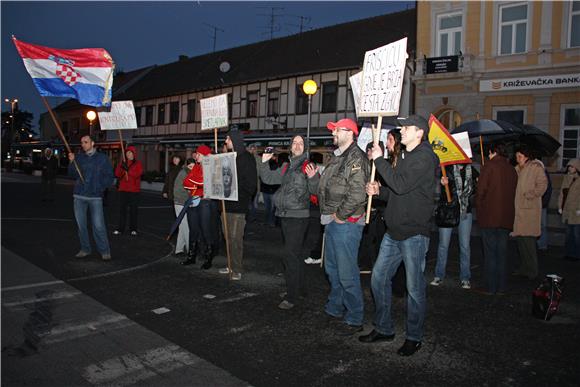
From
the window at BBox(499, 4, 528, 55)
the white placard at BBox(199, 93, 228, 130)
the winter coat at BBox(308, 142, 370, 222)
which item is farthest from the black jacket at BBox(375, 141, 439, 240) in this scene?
the window at BBox(499, 4, 528, 55)

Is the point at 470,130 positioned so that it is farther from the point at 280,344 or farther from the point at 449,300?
the point at 280,344

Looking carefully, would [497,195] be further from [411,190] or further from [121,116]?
[121,116]

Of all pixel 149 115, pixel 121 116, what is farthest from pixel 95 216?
pixel 149 115

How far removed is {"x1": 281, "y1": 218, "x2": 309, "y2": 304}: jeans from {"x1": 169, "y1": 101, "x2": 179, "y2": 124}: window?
3390 cm

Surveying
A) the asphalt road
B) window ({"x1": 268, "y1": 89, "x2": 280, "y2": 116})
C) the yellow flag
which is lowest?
Result: the asphalt road

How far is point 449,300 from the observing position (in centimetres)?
602

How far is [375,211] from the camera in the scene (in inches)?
268

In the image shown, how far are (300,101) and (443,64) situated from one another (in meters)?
9.33

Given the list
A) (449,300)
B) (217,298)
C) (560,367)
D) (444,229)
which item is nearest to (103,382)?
(217,298)

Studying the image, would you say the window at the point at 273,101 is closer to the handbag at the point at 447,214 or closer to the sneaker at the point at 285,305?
the handbag at the point at 447,214

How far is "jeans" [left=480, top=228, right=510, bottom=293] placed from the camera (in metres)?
6.17

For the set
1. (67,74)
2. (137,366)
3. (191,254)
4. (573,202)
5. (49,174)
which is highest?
(67,74)

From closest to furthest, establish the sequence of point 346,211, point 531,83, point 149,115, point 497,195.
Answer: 1. point 346,211
2. point 497,195
3. point 531,83
4. point 149,115

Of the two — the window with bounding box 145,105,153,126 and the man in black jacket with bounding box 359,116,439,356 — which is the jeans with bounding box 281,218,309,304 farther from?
the window with bounding box 145,105,153,126
